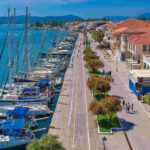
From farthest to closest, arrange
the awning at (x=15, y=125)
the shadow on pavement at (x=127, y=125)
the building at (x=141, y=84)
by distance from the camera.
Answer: the building at (x=141, y=84) → the shadow on pavement at (x=127, y=125) → the awning at (x=15, y=125)

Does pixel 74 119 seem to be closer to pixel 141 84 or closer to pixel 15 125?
pixel 15 125

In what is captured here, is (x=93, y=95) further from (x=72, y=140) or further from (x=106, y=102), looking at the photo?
(x=72, y=140)

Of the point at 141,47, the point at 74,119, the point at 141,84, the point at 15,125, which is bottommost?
the point at 15,125

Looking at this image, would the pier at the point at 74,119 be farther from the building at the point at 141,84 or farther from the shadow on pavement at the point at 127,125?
the building at the point at 141,84

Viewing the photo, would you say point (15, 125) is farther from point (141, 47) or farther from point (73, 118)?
point (141, 47)

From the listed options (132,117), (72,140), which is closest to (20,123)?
(72,140)

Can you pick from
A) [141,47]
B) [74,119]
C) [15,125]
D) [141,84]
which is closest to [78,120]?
[74,119]

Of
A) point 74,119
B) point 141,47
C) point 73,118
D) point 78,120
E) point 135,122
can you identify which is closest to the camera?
point 135,122

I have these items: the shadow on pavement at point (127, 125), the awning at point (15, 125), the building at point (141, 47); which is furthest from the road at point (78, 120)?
the building at point (141, 47)

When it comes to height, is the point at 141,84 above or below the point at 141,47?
below

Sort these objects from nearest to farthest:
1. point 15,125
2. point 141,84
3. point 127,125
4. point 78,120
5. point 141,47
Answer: point 15,125, point 127,125, point 78,120, point 141,84, point 141,47

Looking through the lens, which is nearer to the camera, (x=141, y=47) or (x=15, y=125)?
(x=15, y=125)

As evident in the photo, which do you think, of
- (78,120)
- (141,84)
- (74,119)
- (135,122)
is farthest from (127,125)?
(141,84)

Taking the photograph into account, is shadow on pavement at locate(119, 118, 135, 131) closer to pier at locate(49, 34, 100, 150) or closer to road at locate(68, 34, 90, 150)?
pier at locate(49, 34, 100, 150)
